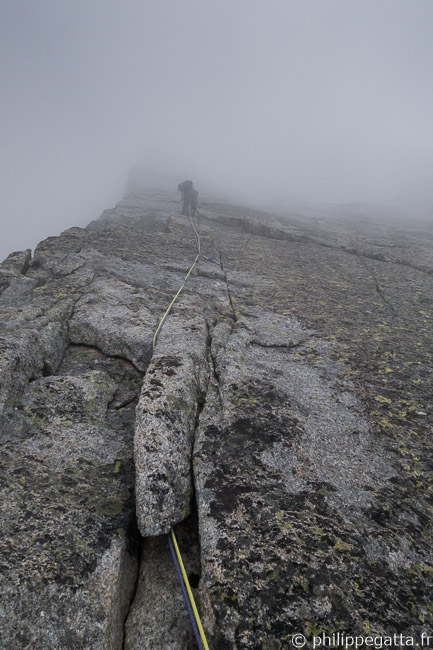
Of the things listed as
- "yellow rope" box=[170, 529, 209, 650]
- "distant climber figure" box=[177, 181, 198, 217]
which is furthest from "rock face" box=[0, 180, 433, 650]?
"distant climber figure" box=[177, 181, 198, 217]

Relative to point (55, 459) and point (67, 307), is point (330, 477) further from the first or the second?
point (67, 307)

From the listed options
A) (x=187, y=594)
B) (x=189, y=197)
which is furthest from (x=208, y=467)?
(x=189, y=197)

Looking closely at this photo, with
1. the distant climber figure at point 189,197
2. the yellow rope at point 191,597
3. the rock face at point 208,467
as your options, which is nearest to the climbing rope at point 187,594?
the yellow rope at point 191,597

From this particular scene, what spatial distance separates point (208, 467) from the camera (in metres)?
4.78

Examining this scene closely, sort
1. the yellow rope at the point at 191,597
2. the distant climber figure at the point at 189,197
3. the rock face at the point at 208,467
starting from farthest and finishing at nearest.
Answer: the distant climber figure at the point at 189,197, the rock face at the point at 208,467, the yellow rope at the point at 191,597

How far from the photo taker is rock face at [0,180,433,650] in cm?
343

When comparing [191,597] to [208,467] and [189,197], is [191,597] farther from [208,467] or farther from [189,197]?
[189,197]

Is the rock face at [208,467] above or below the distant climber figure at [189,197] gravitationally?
below

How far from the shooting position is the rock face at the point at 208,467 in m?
3.43

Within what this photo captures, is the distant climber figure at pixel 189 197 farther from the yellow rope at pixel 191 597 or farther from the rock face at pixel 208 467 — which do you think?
the yellow rope at pixel 191 597

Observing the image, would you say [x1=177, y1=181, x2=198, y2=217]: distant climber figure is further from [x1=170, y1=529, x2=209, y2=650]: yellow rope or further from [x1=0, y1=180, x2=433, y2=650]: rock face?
[x1=170, y1=529, x2=209, y2=650]: yellow rope

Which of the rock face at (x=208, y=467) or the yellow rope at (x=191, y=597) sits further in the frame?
the rock face at (x=208, y=467)

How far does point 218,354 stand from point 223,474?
3.01 metres

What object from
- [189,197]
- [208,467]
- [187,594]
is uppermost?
[189,197]
